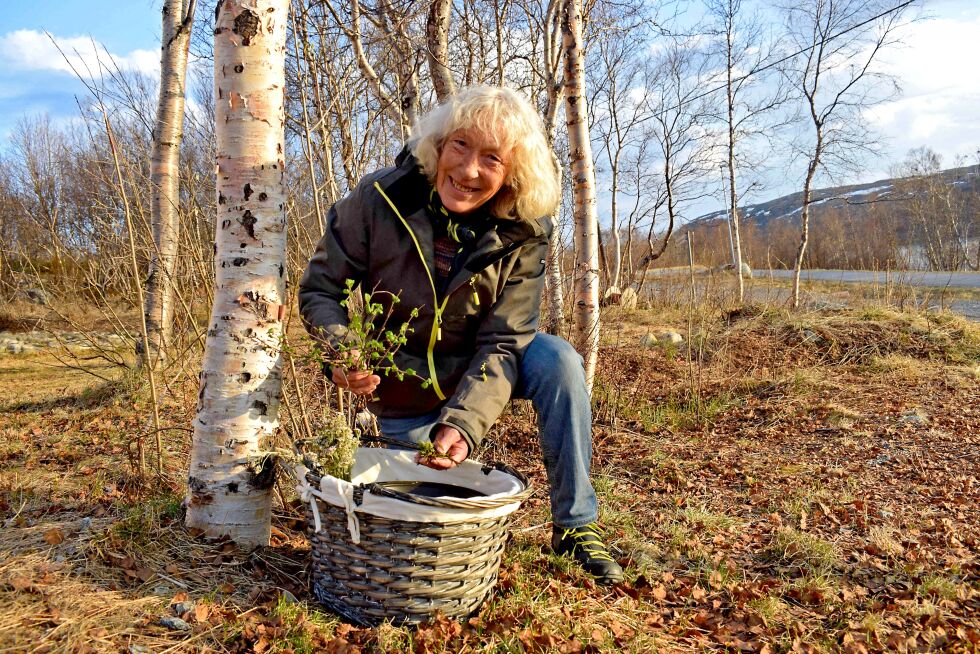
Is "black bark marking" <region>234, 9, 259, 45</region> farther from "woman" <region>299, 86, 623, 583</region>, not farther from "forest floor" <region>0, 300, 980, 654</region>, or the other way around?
"forest floor" <region>0, 300, 980, 654</region>

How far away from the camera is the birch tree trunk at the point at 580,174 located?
3736mm

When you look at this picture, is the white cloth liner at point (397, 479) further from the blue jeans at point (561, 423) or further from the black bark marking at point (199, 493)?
the black bark marking at point (199, 493)

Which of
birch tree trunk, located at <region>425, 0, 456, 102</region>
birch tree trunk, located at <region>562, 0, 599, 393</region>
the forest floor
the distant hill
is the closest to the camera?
the forest floor

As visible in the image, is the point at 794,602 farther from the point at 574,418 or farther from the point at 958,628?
the point at 574,418

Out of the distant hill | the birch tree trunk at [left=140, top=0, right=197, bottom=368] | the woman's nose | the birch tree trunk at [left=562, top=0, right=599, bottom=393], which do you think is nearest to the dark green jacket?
the woman's nose

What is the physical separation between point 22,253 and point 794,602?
4.63 m

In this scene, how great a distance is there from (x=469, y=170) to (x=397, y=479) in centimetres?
106

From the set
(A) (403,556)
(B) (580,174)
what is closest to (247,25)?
(A) (403,556)

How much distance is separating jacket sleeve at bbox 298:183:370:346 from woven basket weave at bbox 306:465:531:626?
66 cm

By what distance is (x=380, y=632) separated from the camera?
160 cm

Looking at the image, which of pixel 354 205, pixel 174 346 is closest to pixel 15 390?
pixel 174 346

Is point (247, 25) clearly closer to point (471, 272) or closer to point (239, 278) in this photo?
point (239, 278)

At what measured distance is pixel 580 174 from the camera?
3760 millimetres

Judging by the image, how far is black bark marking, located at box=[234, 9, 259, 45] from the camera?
194 cm
